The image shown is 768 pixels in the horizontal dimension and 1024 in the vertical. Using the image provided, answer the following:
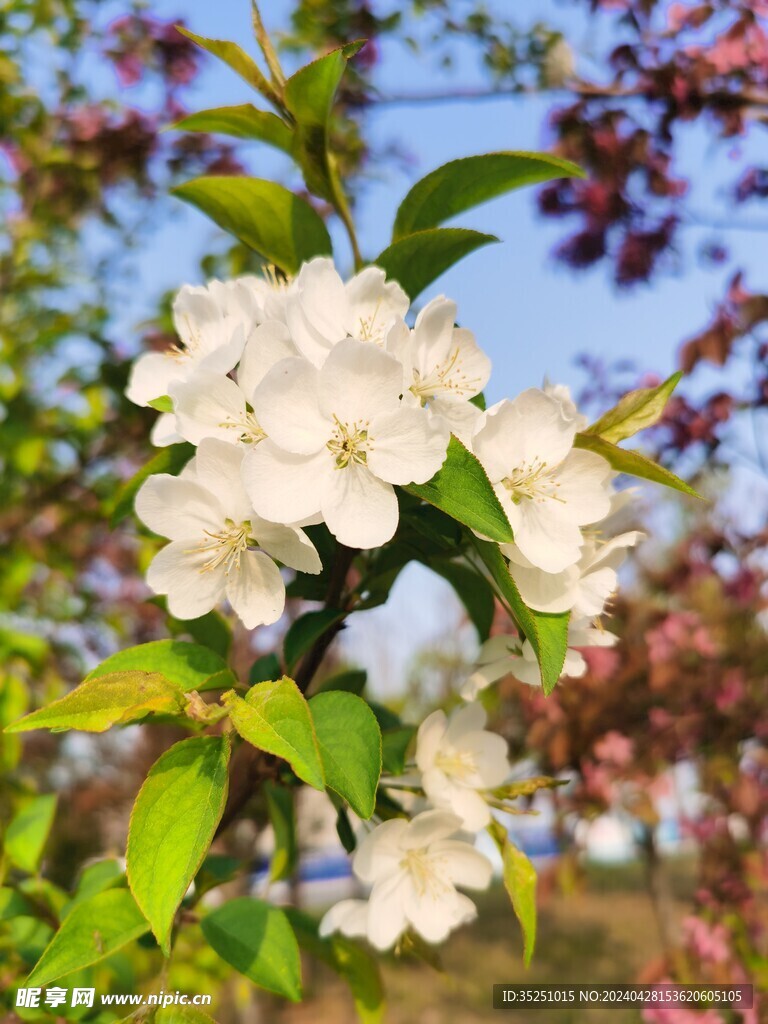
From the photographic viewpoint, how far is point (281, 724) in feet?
1.99

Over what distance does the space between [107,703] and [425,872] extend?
1.43 feet

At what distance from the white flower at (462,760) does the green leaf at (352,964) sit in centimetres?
33

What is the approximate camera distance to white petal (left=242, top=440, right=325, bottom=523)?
0.65 meters

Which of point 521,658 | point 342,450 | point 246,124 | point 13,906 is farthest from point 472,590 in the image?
point 13,906

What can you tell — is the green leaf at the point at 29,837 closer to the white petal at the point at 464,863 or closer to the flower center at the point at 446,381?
the white petal at the point at 464,863

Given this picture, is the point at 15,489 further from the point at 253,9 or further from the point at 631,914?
the point at 631,914

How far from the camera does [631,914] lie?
8.43m

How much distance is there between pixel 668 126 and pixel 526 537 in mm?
1730

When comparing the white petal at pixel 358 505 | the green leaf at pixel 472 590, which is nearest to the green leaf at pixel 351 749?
the white petal at pixel 358 505

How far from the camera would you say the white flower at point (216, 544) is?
27.7 inches

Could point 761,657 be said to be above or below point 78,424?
below

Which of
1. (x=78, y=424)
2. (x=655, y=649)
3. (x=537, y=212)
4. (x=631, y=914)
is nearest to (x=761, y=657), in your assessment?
(x=655, y=649)

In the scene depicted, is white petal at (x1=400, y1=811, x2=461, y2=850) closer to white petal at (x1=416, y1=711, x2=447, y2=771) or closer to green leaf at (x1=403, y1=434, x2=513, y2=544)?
white petal at (x1=416, y1=711, x2=447, y2=771)

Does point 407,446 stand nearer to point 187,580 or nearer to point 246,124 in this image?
point 187,580
